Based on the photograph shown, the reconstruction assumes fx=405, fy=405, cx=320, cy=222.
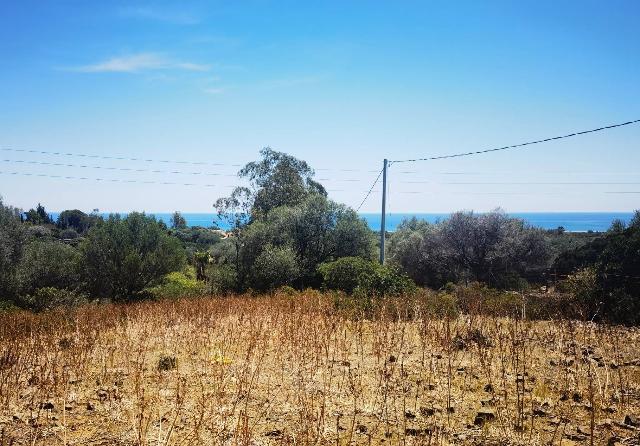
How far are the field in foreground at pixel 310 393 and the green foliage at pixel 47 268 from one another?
2157 centimetres

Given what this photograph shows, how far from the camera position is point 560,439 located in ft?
14.9

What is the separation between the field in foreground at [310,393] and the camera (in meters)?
4.71

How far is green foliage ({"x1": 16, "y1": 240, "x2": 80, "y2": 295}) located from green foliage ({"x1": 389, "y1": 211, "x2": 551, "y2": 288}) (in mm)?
26522

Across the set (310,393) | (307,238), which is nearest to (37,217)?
(307,238)

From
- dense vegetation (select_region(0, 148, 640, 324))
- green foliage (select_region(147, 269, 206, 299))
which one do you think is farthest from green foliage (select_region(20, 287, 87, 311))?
green foliage (select_region(147, 269, 206, 299))

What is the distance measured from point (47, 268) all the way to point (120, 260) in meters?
5.14

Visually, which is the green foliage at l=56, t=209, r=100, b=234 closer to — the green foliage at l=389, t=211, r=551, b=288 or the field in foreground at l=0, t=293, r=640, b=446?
the green foliage at l=389, t=211, r=551, b=288

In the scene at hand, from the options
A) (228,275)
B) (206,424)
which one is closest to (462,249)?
(228,275)

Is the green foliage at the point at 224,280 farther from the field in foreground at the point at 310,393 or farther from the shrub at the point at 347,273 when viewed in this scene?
the field in foreground at the point at 310,393

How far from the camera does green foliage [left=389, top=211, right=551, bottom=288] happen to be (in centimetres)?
3011

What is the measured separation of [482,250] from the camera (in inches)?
1198

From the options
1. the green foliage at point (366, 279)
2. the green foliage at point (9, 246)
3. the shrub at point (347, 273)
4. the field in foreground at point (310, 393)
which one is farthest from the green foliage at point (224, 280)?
the field in foreground at point (310, 393)

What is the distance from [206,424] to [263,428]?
0.70 meters

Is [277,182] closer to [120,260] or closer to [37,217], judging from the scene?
[120,260]
